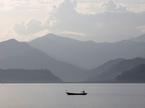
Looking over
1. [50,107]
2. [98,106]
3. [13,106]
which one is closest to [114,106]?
[98,106]

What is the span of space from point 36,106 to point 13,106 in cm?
685

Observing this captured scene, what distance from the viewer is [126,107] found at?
161250mm

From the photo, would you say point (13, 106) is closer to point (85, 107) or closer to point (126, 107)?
point (85, 107)

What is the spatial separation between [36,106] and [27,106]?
8.72 feet

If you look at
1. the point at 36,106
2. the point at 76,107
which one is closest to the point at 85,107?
the point at 76,107

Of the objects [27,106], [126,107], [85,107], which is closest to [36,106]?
[27,106]

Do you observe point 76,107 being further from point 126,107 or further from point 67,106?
point 126,107

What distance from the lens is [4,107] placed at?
158 meters

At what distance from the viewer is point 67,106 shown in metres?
166

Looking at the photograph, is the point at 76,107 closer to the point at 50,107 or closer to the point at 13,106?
the point at 50,107

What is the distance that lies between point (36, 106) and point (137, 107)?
29.7 m

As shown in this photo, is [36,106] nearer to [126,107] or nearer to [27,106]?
[27,106]

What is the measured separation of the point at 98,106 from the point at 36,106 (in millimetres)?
18509

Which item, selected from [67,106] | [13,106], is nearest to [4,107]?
[13,106]
